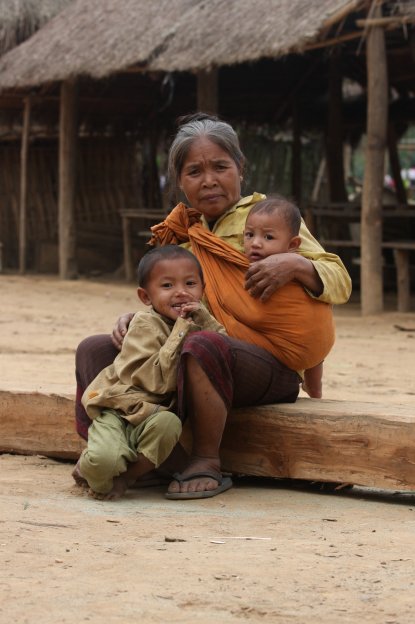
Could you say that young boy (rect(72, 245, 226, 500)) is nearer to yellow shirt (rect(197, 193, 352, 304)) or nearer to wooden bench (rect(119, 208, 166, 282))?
yellow shirt (rect(197, 193, 352, 304))

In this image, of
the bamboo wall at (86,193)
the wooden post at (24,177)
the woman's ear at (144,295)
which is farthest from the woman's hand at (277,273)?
the bamboo wall at (86,193)

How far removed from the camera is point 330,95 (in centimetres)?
1382

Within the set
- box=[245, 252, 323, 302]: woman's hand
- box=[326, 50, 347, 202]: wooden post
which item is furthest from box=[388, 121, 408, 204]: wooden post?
box=[245, 252, 323, 302]: woman's hand

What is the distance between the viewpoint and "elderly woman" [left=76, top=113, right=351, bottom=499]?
357cm

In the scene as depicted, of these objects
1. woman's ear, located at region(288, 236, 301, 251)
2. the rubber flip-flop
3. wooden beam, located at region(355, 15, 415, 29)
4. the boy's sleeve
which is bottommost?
the rubber flip-flop

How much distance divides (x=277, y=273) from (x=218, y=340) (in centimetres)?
28

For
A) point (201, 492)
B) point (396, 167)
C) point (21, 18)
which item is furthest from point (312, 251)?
point (21, 18)

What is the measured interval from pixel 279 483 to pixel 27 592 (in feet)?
5.34

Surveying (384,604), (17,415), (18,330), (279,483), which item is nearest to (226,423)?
(279,483)

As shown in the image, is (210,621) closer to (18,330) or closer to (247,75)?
(18,330)

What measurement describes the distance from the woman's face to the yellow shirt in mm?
51

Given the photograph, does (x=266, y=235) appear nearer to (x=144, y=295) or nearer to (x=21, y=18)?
(x=144, y=295)

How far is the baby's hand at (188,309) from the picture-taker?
3.59 meters

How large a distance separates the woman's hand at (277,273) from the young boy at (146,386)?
186 millimetres
